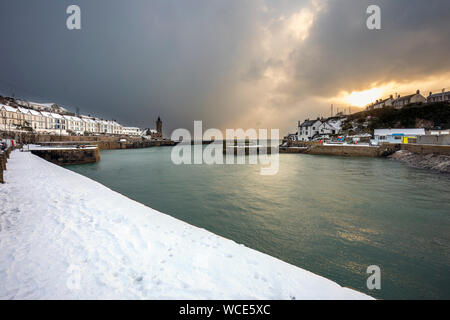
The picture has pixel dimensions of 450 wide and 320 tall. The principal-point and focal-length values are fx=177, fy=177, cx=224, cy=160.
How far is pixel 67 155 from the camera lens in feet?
83.5

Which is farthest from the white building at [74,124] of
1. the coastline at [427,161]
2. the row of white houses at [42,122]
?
the coastline at [427,161]

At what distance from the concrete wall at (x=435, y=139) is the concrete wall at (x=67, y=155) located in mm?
50130

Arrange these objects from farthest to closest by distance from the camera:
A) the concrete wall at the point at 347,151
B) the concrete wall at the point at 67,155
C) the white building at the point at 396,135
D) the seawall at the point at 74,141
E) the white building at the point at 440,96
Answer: the white building at the point at 440,96, the seawall at the point at 74,141, the white building at the point at 396,135, the concrete wall at the point at 347,151, the concrete wall at the point at 67,155

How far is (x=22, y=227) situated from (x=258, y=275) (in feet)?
20.4

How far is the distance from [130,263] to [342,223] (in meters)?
8.36

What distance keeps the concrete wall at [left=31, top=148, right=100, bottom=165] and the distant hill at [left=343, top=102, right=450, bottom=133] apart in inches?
2862

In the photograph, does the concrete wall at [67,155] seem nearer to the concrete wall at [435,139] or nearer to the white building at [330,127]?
the concrete wall at [435,139]

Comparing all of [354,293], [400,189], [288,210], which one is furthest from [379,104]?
[354,293]

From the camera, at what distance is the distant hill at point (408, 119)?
50.7 metres

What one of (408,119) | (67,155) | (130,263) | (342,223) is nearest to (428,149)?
(342,223)

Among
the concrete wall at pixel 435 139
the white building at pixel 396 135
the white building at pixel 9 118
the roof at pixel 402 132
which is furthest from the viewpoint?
the white building at pixel 9 118

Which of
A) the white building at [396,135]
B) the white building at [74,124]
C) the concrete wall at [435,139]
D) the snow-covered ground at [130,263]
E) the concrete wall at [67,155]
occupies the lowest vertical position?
the snow-covered ground at [130,263]

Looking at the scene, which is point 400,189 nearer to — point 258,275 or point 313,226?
point 313,226

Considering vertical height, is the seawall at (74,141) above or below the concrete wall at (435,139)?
above
